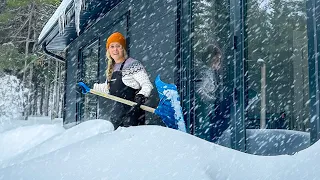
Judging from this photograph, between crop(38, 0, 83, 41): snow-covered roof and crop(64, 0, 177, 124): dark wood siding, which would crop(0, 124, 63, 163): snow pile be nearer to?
crop(64, 0, 177, 124): dark wood siding

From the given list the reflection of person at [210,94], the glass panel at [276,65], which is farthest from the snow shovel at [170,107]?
the glass panel at [276,65]

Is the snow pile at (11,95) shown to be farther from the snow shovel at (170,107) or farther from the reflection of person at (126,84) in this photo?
the snow shovel at (170,107)

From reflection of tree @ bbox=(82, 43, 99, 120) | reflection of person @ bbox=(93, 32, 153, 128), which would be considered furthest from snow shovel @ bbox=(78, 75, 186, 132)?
reflection of tree @ bbox=(82, 43, 99, 120)

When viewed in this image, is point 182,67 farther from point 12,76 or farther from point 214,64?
point 12,76

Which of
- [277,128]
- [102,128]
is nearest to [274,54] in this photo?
[277,128]

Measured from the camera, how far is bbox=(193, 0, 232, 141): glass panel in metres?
4.06

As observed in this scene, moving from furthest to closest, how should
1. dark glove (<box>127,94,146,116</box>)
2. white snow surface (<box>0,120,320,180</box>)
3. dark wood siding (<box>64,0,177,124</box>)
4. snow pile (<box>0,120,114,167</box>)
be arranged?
dark wood siding (<box>64,0,177,124</box>), dark glove (<box>127,94,146,116</box>), snow pile (<box>0,120,114,167</box>), white snow surface (<box>0,120,320,180</box>)

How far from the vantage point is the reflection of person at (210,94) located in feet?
13.6

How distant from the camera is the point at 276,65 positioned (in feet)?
15.8

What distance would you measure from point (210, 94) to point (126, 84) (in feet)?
3.06

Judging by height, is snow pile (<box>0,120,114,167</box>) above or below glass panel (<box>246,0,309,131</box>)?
below

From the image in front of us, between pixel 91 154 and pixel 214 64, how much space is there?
2544mm

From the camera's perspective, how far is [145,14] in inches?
216

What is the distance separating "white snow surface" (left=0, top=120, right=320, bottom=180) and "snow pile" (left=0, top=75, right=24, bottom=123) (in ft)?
70.4
